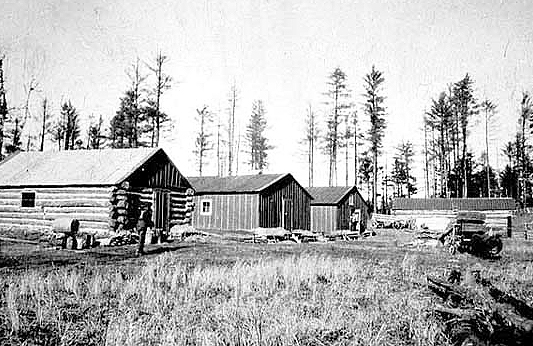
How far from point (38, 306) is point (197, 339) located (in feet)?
10.7

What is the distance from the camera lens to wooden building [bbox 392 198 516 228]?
53.1 metres

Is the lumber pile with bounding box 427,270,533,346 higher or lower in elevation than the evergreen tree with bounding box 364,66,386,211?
lower

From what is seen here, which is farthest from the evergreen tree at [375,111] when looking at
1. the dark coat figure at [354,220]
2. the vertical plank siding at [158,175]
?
the vertical plank siding at [158,175]

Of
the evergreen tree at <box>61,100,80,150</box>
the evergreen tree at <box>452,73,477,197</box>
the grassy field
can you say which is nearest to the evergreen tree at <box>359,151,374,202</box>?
the evergreen tree at <box>452,73,477,197</box>

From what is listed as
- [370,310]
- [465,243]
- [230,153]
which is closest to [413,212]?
[230,153]

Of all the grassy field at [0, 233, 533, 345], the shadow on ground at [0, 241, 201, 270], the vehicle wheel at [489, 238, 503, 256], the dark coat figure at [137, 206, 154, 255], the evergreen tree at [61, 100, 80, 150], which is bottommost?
the grassy field at [0, 233, 533, 345]

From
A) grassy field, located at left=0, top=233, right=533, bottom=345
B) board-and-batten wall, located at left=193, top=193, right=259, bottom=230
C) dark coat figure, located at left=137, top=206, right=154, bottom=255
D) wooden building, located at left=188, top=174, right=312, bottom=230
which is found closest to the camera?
grassy field, located at left=0, top=233, right=533, bottom=345

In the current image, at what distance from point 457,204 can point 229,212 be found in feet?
99.6

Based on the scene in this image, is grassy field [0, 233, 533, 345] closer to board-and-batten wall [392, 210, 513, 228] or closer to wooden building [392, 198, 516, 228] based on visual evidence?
board-and-batten wall [392, 210, 513, 228]

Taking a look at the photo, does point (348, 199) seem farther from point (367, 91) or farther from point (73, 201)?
point (73, 201)

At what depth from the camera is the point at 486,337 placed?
Result: 663 centimetres

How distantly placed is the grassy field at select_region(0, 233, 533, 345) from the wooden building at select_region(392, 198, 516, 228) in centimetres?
3992

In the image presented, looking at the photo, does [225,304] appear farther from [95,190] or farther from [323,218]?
[323,218]

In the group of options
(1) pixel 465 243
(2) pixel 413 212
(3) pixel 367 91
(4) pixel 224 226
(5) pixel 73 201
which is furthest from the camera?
(2) pixel 413 212
